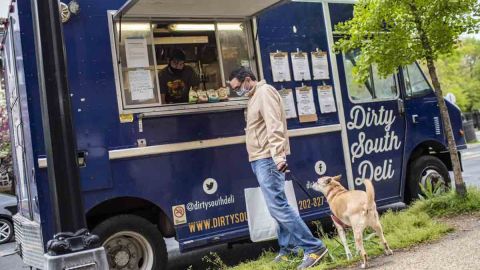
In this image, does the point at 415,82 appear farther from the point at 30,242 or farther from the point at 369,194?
the point at 30,242

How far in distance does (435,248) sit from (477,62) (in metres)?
46.2

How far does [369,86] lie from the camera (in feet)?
24.2

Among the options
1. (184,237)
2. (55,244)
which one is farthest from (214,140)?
(55,244)

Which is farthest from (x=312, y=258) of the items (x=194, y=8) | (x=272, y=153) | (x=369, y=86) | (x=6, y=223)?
(x=6, y=223)

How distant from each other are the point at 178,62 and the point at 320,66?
6.25ft

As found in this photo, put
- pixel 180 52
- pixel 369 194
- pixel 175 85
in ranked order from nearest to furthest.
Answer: pixel 369 194 → pixel 175 85 → pixel 180 52

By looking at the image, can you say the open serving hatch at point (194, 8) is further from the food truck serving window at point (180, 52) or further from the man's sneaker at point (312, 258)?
the man's sneaker at point (312, 258)

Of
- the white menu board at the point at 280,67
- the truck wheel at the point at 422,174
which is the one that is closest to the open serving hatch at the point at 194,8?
the white menu board at the point at 280,67

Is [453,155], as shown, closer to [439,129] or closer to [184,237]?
[439,129]

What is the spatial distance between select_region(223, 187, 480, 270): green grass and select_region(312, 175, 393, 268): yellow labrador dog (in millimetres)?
247

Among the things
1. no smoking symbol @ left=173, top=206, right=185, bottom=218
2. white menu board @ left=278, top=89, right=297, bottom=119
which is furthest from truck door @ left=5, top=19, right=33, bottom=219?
white menu board @ left=278, top=89, right=297, bottom=119

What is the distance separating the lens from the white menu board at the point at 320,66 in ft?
22.3

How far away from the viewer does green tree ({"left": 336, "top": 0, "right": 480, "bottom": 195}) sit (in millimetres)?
6738

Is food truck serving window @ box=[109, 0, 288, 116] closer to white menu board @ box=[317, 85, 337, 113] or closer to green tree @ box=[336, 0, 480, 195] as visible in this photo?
white menu board @ box=[317, 85, 337, 113]
